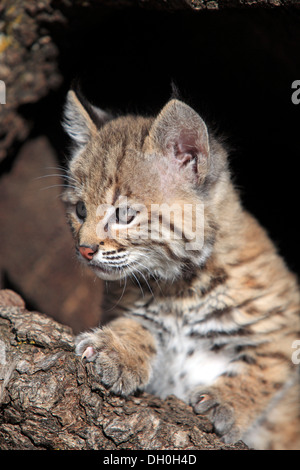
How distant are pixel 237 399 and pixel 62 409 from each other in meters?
1.10

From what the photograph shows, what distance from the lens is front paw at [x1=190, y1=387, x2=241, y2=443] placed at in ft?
9.07

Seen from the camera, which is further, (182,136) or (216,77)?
(216,77)

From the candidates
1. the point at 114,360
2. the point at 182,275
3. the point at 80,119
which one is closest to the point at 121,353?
the point at 114,360

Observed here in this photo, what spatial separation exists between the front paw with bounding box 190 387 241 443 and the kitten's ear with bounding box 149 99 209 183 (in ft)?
4.26

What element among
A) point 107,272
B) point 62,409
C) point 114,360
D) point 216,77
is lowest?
point 62,409

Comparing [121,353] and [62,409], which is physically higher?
[121,353]

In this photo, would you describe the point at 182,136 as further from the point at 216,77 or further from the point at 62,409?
the point at 62,409

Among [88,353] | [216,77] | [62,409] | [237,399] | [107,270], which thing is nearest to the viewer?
[62,409]

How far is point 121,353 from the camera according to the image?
279 centimetres

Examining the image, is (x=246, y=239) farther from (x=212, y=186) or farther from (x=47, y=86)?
(x=47, y=86)

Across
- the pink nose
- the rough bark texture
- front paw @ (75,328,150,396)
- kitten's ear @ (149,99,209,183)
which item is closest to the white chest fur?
front paw @ (75,328,150,396)

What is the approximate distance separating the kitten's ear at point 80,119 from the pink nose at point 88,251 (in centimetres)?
88

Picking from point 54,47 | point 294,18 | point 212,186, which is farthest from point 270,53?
point 54,47

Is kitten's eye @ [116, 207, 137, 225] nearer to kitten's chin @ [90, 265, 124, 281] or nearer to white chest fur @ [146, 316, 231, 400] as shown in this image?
kitten's chin @ [90, 265, 124, 281]
